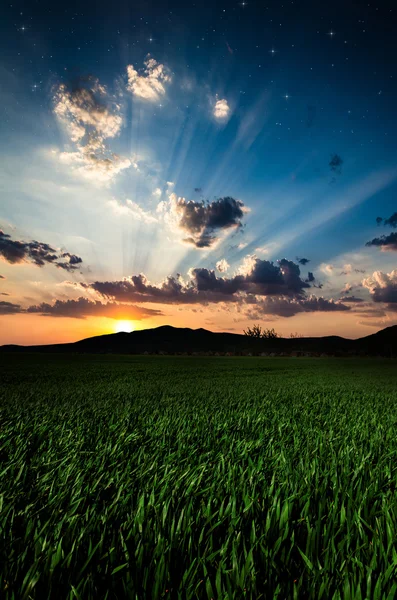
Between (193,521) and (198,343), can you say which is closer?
(193,521)

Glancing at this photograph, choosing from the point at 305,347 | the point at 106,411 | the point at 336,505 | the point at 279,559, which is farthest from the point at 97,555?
the point at 305,347

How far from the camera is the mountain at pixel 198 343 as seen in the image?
383 ft

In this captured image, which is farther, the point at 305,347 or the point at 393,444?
the point at 305,347

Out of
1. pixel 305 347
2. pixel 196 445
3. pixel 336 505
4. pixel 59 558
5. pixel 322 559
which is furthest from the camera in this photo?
pixel 305 347

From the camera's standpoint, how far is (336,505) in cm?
209

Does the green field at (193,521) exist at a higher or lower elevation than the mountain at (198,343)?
lower

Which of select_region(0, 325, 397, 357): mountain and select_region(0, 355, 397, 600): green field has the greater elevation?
select_region(0, 325, 397, 357): mountain

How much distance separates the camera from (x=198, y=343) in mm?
149500

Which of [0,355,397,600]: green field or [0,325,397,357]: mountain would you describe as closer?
[0,355,397,600]: green field

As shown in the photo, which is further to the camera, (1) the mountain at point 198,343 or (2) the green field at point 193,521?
(1) the mountain at point 198,343

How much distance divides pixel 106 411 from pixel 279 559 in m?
5.01

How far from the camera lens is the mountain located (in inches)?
4593

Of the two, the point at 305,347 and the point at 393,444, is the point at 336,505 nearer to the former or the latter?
the point at 393,444

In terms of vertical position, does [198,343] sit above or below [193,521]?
above
